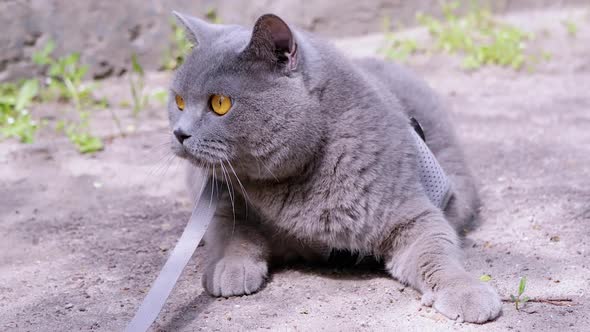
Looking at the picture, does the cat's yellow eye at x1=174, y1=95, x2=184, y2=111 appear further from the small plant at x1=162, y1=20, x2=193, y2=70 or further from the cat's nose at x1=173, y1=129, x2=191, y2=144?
the small plant at x1=162, y1=20, x2=193, y2=70

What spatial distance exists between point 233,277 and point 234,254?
4.1 inches

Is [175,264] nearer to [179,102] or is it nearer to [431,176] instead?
[179,102]

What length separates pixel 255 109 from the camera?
179 cm

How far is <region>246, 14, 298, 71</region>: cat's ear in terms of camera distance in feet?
5.77

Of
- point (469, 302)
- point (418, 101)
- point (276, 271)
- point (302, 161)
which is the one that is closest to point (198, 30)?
point (302, 161)

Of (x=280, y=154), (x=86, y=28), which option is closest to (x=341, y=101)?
(x=280, y=154)

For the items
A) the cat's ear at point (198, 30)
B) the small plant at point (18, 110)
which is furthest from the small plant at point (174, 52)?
the cat's ear at point (198, 30)

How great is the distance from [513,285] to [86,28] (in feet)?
9.03

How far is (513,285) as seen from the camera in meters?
1.88

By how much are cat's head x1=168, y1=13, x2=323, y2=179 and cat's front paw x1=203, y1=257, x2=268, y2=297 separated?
267 millimetres

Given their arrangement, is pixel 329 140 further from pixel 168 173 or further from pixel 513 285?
pixel 168 173

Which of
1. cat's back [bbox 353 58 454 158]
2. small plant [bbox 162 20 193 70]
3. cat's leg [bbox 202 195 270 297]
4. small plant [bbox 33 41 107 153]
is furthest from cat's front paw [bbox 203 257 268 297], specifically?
small plant [bbox 162 20 193 70]

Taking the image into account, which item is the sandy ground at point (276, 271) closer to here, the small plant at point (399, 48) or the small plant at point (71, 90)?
the small plant at point (71, 90)

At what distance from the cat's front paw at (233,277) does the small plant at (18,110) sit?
153cm
